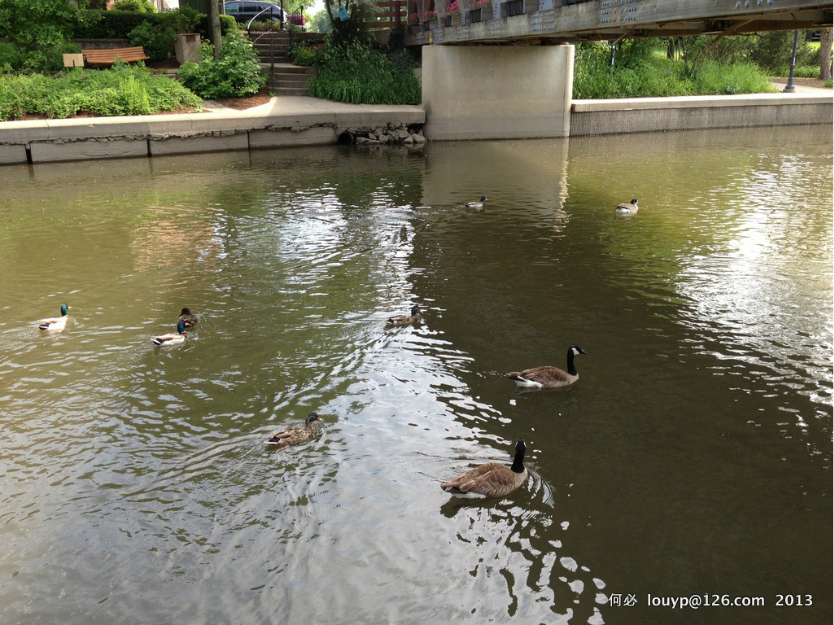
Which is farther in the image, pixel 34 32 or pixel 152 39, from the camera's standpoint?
pixel 152 39

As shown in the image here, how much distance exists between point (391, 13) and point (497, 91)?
834 cm

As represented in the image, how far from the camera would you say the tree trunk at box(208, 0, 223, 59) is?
29.9 meters

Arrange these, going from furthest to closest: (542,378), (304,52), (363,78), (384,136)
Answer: (304,52)
(363,78)
(384,136)
(542,378)

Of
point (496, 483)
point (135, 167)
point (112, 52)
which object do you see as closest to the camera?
point (496, 483)

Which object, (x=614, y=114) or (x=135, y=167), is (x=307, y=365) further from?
(x=614, y=114)

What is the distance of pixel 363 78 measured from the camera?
102 ft

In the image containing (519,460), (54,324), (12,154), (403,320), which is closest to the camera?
(519,460)

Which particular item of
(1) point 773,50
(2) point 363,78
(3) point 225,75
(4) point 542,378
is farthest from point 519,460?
(1) point 773,50

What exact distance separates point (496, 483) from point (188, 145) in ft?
71.6

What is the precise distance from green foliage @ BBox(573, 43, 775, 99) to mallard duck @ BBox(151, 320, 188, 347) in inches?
1102

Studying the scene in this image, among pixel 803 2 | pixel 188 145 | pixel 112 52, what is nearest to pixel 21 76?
pixel 112 52

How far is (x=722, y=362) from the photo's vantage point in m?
9.22

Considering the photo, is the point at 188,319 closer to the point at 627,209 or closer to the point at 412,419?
the point at 412,419

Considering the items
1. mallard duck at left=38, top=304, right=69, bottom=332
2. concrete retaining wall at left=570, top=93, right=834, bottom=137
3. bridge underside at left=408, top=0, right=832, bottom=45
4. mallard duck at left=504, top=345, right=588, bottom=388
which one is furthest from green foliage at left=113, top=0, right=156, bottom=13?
mallard duck at left=504, top=345, right=588, bottom=388
